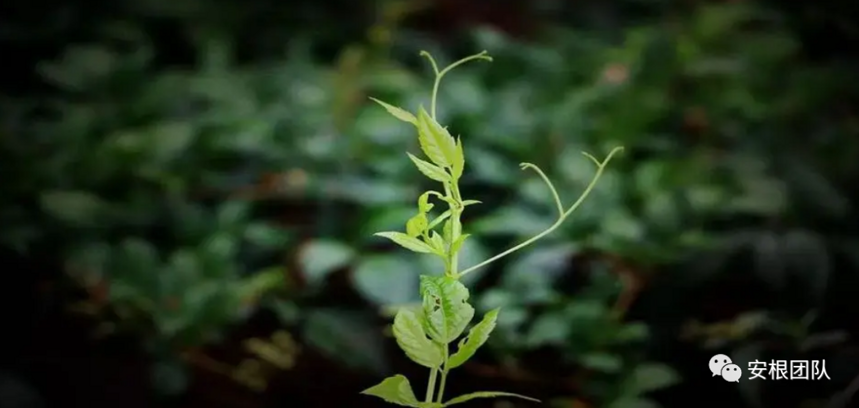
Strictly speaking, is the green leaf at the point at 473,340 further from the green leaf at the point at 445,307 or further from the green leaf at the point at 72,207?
the green leaf at the point at 72,207

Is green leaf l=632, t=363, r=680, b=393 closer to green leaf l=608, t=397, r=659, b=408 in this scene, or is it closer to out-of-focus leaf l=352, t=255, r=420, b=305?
green leaf l=608, t=397, r=659, b=408

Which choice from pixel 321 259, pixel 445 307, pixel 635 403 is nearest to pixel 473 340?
pixel 445 307

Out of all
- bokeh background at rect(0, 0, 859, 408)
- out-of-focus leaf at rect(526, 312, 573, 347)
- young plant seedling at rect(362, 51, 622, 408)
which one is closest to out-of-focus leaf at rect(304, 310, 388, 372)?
bokeh background at rect(0, 0, 859, 408)

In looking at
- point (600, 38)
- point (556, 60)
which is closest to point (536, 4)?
point (600, 38)

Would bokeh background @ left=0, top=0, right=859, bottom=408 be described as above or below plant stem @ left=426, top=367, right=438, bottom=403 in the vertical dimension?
above

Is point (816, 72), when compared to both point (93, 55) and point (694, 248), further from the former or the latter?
point (93, 55)

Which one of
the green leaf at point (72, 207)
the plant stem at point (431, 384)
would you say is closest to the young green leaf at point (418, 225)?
the plant stem at point (431, 384)

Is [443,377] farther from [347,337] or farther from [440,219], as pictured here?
[347,337]
